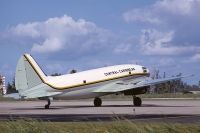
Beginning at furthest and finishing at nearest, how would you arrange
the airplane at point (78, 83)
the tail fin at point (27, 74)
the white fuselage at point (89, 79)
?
the tail fin at point (27, 74) < the white fuselage at point (89, 79) < the airplane at point (78, 83)

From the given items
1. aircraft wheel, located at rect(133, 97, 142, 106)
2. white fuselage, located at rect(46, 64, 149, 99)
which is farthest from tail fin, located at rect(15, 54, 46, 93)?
aircraft wheel, located at rect(133, 97, 142, 106)

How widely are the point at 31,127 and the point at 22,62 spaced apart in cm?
4226

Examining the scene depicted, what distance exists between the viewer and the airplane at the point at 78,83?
5438cm

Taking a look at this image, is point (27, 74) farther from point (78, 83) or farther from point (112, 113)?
point (112, 113)

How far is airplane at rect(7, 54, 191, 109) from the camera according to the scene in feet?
178

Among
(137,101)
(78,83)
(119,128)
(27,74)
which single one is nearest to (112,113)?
(78,83)

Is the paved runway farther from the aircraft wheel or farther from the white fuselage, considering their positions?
the aircraft wheel

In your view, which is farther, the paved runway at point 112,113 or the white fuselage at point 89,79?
the white fuselage at point 89,79

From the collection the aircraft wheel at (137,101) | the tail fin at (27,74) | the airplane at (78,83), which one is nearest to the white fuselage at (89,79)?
the airplane at (78,83)

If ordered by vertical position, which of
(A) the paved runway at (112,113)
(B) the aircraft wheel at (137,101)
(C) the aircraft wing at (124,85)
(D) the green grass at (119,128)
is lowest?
(D) the green grass at (119,128)

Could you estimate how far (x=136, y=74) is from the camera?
61219 millimetres

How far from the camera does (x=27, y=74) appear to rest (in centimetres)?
5569

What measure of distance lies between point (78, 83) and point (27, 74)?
5.47m

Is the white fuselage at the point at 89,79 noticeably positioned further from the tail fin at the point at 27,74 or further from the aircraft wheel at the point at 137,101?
the aircraft wheel at the point at 137,101
